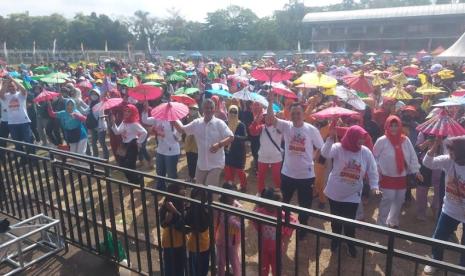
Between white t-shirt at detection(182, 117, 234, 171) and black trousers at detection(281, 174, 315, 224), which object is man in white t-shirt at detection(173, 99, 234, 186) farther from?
black trousers at detection(281, 174, 315, 224)

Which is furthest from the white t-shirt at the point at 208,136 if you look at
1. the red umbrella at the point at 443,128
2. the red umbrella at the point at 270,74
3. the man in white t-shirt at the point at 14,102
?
the man in white t-shirt at the point at 14,102

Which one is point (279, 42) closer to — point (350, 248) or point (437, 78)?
point (437, 78)

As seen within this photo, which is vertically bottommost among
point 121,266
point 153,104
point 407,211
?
point 407,211

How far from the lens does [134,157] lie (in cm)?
668

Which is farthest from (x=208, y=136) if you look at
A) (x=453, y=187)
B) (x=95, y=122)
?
(x=95, y=122)

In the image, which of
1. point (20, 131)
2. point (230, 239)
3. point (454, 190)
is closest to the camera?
point (230, 239)

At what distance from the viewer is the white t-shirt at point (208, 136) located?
17.6 ft

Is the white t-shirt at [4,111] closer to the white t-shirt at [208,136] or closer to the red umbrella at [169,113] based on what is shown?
the red umbrella at [169,113]

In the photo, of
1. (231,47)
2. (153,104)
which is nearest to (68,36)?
(231,47)

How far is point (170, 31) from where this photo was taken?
76000 millimetres

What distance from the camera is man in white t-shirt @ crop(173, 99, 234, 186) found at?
5.37m

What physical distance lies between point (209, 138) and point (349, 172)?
2.01m

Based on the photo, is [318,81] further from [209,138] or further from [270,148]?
[209,138]

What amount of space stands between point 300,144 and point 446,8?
60793 millimetres
